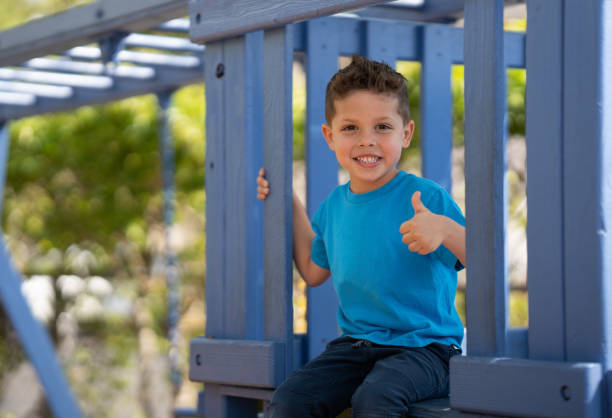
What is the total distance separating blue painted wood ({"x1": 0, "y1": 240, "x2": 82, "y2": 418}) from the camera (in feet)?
19.0

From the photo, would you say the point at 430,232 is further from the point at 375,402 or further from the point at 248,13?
the point at 248,13

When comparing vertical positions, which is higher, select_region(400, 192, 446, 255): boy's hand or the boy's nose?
the boy's nose

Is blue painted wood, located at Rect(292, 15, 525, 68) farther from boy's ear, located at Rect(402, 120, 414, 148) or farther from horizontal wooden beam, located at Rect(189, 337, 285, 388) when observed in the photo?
horizontal wooden beam, located at Rect(189, 337, 285, 388)

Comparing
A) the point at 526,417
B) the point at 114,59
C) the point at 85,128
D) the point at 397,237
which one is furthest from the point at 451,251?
the point at 85,128

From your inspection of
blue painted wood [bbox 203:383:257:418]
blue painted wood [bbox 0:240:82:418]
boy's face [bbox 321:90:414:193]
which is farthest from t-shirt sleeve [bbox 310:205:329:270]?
blue painted wood [bbox 0:240:82:418]

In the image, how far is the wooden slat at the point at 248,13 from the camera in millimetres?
2584

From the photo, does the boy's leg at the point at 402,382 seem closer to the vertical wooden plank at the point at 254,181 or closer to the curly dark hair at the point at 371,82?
the vertical wooden plank at the point at 254,181

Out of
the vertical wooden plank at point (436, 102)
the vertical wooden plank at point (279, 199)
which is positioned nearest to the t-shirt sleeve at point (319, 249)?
the vertical wooden plank at point (279, 199)

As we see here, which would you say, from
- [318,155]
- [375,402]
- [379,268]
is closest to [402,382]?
[375,402]

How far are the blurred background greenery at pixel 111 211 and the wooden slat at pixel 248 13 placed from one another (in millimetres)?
6232

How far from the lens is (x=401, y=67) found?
30.6 feet

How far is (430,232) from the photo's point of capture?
7.85 ft

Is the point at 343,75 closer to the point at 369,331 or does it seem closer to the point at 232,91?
the point at 232,91

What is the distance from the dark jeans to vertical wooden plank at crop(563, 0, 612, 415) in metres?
0.54
